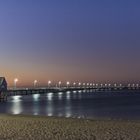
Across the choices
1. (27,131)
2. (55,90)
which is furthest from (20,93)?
(27,131)

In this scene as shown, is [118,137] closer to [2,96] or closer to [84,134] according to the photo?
[84,134]

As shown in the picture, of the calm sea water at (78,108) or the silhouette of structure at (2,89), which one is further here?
the silhouette of structure at (2,89)

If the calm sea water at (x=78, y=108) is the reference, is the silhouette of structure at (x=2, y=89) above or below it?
above

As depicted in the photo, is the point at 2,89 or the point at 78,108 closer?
the point at 78,108

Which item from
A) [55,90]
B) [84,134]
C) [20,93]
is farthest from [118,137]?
[55,90]

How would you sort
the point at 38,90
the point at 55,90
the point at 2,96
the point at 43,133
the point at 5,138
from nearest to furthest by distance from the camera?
the point at 5,138 → the point at 43,133 → the point at 2,96 → the point at 38,90 → the point at 55,90

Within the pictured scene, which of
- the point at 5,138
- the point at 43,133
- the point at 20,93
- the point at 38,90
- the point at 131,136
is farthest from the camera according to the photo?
the point at 38,90

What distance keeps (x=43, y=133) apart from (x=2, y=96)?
178 ft

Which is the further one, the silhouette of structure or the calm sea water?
the silhouette of structure

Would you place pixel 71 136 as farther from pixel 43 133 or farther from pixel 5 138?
pixel 5 138

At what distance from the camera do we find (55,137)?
18.0 m

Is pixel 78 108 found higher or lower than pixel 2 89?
lower

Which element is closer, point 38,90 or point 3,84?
point 3,84

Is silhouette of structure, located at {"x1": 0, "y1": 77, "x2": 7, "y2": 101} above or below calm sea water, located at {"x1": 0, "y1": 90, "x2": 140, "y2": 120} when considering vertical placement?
above
